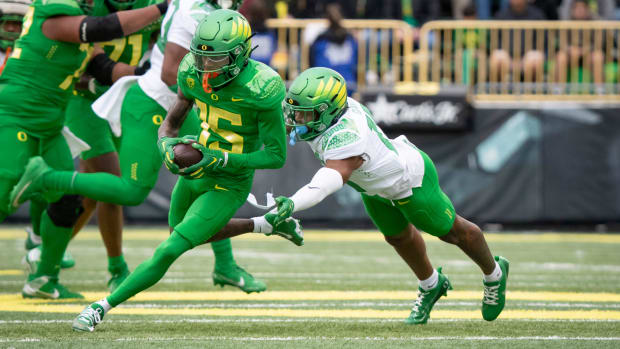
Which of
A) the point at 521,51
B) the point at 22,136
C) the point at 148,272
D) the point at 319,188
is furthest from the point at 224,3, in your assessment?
the point at 521,51

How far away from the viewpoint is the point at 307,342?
452 cm

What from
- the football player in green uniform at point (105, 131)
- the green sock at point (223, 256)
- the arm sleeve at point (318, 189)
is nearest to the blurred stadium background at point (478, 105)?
the football player in green uniform at point (105, 131)

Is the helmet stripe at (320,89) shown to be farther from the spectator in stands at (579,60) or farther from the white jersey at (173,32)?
the spectator in stands at (579,60)

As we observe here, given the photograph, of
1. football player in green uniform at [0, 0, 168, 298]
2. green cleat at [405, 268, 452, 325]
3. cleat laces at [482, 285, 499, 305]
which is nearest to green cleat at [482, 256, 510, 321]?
cleat laces at [482, 285, 499, 305]

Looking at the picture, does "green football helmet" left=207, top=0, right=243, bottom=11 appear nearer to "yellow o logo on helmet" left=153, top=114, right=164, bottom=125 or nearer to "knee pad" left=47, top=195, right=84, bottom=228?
"yellow o logo on helmet" left=153, top=114, right=164, bottom=125

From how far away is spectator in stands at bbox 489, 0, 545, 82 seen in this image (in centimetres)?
1220

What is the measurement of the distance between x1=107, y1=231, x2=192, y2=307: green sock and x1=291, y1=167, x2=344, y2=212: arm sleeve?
0.63m

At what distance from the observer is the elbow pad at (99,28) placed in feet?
18.8

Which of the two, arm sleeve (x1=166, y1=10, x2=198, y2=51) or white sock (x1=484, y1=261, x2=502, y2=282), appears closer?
white sock (x1=484, y1=261, x2=502, y2=282)

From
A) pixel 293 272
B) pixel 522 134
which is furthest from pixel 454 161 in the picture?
pixel 293 272

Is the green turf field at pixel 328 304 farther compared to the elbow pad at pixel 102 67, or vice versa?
the elbow pad at pixel 102 67

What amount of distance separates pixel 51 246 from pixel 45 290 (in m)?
0.29

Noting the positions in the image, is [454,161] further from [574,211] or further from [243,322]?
[243,322]

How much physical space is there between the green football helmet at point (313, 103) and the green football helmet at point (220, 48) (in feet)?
0.99
